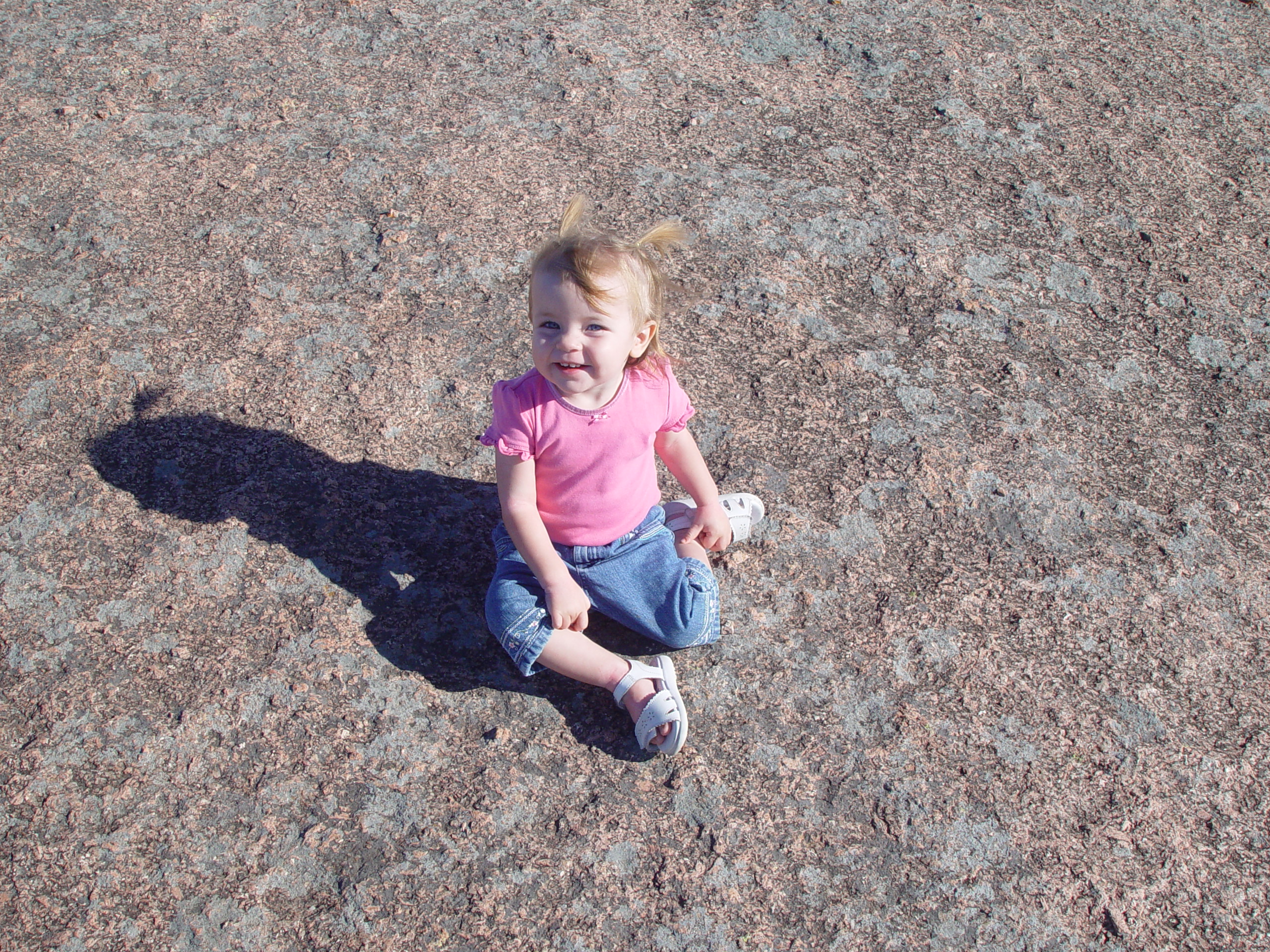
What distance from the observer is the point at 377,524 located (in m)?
2.10

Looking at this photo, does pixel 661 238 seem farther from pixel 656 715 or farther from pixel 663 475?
pixel 656 715

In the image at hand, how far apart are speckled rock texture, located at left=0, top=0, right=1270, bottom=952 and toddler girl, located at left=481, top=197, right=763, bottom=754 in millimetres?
90

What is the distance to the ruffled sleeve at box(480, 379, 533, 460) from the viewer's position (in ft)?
6.00

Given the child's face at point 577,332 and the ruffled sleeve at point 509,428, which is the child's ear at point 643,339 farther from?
the ruffled sleeve at point 509,428

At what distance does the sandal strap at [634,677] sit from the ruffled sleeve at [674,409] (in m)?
0.45

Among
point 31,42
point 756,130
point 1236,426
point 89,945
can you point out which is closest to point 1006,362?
point 1236,426

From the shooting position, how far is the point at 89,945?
1.49 metres

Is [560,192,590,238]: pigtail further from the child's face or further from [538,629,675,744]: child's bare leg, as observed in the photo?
[538,629,675,744]: child's bare leg

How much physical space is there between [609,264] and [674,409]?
0.35m

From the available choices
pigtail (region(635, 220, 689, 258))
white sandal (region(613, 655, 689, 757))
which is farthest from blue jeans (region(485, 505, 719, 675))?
pigtail (region(635, 220, 689, 258))

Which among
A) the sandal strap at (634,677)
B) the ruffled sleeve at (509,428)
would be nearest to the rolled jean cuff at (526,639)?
the sandal strap at (634,677)

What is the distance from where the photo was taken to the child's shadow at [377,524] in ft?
6.19

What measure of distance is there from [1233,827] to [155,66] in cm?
344

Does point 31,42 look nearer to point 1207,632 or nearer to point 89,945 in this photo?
point 89,945
